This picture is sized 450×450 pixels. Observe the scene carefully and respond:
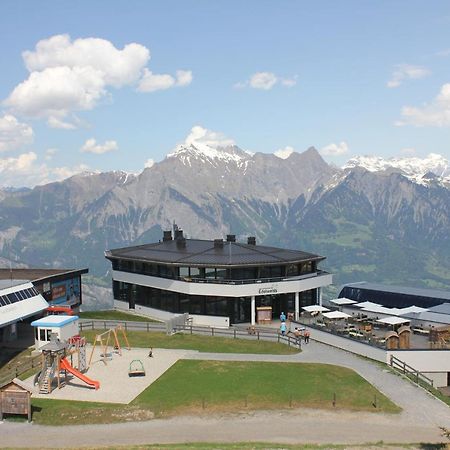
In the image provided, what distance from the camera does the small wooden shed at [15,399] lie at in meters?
38.2

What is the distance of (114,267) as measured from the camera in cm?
8525

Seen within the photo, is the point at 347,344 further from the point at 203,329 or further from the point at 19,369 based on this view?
the point at 19,369

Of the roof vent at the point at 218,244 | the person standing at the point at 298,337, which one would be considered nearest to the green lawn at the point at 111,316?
the roof vent at the point at 218,244

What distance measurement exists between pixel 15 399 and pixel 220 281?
36.0 m

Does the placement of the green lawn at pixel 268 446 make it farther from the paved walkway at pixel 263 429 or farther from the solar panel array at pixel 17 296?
the solar panel array at pixel 17 296

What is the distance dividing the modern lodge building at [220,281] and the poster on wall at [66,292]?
21.1 ft

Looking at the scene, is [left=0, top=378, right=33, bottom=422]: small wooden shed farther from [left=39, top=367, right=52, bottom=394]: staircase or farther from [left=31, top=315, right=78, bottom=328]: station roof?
[left=31, top=315, right=78, bottom=328]: station roof

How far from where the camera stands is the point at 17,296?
6022 centimetres

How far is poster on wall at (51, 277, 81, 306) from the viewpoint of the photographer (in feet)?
248

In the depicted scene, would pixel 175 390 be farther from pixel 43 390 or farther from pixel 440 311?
pixel 440 311

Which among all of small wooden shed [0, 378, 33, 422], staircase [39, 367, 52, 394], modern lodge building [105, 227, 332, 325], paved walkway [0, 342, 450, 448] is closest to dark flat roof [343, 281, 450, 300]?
modern lodge building [105, 227, 332, 325]

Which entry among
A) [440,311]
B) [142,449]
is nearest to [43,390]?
[142,449]

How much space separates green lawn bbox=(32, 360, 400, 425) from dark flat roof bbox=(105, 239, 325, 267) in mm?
24316

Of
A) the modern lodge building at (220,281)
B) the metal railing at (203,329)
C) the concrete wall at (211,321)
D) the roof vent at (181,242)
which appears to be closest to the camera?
the metal railing at (203,329)
